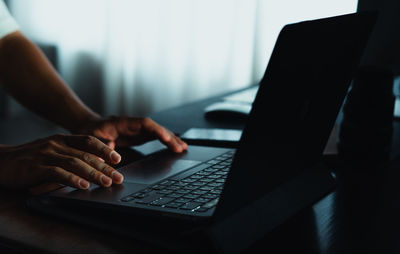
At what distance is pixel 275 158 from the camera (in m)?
0.55

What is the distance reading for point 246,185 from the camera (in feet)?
1.63

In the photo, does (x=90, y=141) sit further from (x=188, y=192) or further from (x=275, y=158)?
(x=275, y=158)

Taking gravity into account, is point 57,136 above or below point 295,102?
below

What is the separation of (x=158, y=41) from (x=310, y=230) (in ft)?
8.71

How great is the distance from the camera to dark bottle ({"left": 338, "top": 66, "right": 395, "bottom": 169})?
0.87 metres

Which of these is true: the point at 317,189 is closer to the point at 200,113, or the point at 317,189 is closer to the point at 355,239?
the point at 355,239

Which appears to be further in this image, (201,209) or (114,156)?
(114,156)

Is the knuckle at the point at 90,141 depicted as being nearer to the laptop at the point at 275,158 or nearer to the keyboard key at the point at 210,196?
the laptop at the point at 275,158

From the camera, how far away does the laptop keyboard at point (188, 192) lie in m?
0.59

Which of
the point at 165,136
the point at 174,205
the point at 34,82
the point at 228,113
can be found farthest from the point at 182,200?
the point at 34,82

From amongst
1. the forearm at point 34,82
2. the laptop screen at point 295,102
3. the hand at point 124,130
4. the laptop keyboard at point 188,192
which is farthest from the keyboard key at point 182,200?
the forearm at point 34,82

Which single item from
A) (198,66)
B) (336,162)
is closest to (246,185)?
(336,162)

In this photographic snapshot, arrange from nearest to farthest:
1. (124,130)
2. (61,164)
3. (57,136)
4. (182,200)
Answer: (182,200) < (61,164) < (57,136) < (124,130)

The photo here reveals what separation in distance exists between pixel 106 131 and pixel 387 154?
1.94ft
